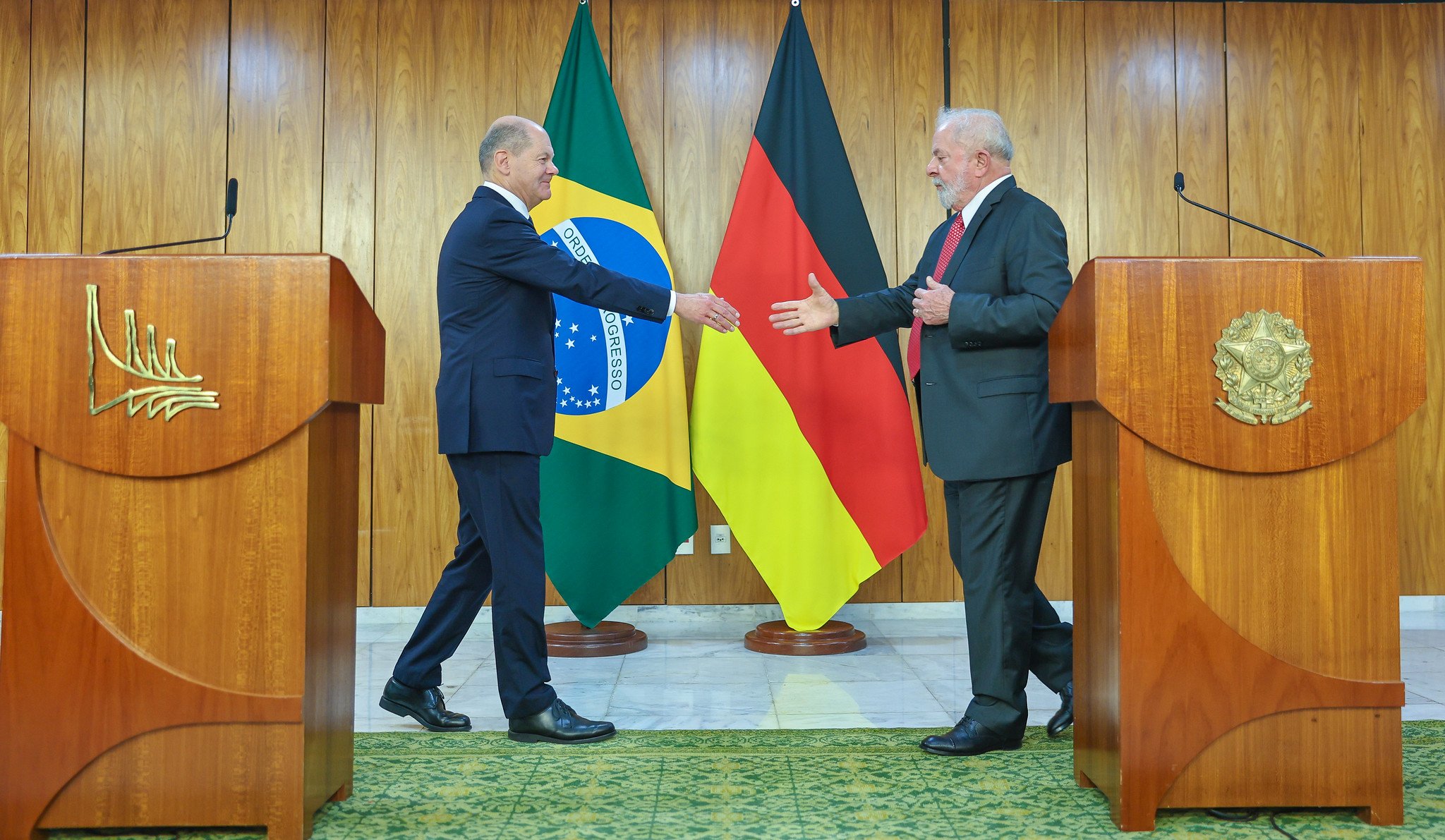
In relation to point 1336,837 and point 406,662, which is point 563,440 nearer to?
point 406,662

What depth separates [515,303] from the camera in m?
2.67

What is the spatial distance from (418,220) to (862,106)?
191 cm

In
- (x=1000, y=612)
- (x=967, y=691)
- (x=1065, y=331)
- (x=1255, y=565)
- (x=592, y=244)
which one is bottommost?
(x=967, y=691)

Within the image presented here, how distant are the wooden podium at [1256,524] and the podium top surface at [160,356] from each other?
1369mm

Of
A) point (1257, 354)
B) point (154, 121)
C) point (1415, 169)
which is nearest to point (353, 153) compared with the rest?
point (154, 121)

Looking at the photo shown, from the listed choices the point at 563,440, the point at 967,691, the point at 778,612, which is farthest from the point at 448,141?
the point at 967,691

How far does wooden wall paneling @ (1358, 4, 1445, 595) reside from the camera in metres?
4.69

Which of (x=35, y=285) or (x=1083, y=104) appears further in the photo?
(x=1083, y=104)

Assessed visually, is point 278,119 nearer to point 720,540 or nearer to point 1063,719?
point 720,540

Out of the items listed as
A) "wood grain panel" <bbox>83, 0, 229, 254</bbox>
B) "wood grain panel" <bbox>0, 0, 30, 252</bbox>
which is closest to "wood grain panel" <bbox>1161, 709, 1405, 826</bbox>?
"wood grain panel" <bbox>83, 0, 229, 254</bbox>

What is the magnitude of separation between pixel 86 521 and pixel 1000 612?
5.98ft

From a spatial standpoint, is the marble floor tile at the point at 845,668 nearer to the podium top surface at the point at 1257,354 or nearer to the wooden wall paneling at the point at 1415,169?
the podium top surface at the point at 1257,354

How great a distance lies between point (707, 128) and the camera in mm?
4559

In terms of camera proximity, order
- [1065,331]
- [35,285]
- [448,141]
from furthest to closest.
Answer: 1. [448,141]
2. [1065,331]
3. [35,285]
